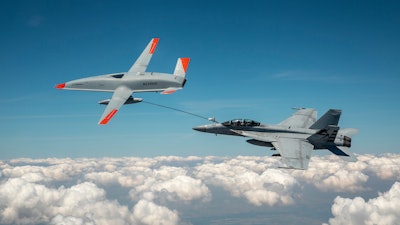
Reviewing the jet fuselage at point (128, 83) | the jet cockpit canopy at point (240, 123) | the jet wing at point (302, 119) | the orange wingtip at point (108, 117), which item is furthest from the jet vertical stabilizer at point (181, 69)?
the jet wing at point (302, 119)

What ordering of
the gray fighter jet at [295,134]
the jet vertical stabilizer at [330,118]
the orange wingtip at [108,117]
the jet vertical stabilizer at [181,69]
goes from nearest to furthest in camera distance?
1. the orange wingtip at [108,117]
2. the gray fighter jet at [295,134]
3. the jet vertical stabilizer at [330,118]
4. the jet vertical stabilizer at [181,69]

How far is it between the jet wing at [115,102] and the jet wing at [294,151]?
Result: 18561mm

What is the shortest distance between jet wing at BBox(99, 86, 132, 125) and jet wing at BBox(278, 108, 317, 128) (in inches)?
882

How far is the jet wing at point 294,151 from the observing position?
3104 cm

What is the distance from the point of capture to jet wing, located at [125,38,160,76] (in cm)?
3865

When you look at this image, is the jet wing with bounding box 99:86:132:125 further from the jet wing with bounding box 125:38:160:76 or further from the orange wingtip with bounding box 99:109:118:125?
the jet wing with bounding box 125:38:160:76

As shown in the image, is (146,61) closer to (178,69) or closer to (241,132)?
(178,69)

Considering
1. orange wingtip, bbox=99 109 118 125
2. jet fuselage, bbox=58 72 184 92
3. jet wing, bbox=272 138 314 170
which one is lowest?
jet wing, bbox=272 138 314 170

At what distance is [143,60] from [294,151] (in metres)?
24.2

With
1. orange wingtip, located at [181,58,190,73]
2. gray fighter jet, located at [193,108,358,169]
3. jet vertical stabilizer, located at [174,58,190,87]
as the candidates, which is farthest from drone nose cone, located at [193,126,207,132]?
orange wingtip, located at [181,58,190,73]

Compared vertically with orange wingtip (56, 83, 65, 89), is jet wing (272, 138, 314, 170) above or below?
below

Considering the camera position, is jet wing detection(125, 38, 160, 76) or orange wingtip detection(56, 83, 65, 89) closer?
orange wingtip detection(56, 83, 65, 89)

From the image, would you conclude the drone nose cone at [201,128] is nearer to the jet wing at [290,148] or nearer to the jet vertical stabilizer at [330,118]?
the jet wing at [290,148]

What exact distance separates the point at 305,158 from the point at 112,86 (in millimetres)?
24364
